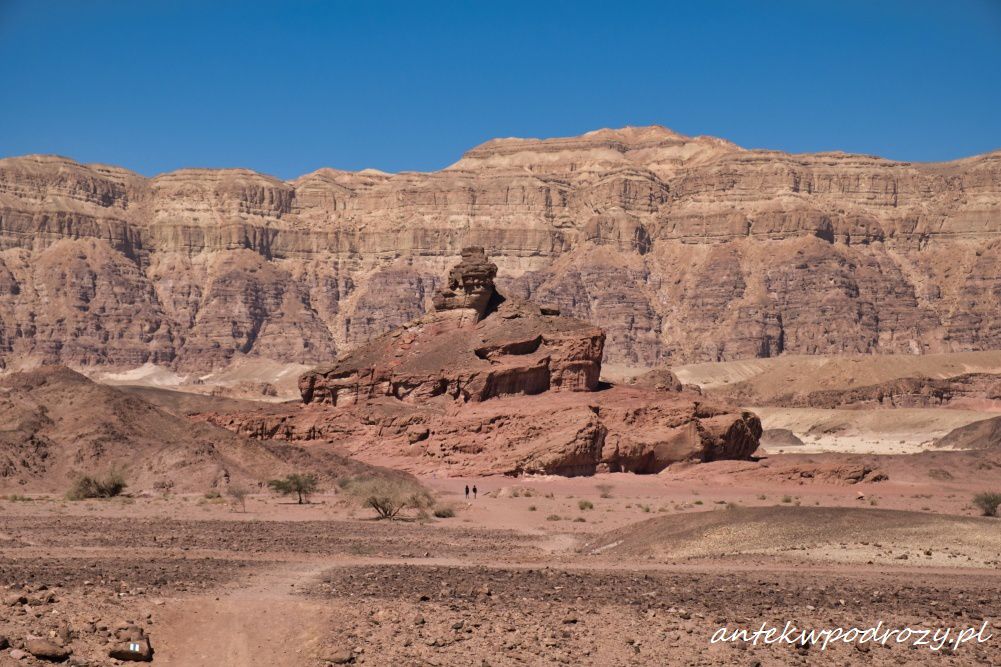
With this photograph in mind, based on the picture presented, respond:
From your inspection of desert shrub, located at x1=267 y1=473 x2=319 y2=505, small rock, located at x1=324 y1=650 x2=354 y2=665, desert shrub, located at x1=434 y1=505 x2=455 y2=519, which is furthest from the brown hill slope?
small rock, located at x1=324 y1=650 x2=354 y2=665

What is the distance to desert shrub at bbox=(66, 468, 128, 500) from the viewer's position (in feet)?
130

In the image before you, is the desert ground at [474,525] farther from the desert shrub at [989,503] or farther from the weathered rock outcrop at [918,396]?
the weathered rock outcrop at [918,396]

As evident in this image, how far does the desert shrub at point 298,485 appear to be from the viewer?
→ 41406mm

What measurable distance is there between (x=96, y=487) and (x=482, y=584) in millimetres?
23354

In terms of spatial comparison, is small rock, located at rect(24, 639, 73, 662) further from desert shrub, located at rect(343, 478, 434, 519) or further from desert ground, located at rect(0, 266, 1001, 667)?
desert shrub, located at rect(343, 478, 434, 519)

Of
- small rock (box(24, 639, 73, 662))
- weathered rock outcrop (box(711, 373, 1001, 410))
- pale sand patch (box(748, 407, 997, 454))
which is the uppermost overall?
small rock (box(24, 639, 73, 662))

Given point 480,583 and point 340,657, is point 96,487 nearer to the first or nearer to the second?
point 480,583

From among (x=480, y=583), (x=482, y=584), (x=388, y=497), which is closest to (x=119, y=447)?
(x=388, y=497)

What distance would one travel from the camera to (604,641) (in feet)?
52.1

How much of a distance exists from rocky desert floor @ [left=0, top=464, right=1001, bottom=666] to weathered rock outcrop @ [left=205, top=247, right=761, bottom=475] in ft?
43.4

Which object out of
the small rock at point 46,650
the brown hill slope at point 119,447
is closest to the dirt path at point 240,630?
the small rock at point 46,650

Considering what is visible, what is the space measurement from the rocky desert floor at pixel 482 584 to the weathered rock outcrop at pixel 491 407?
13217mm

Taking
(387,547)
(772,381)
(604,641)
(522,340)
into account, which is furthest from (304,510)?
(772,381)

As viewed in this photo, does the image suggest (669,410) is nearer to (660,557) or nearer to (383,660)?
(660,557)
